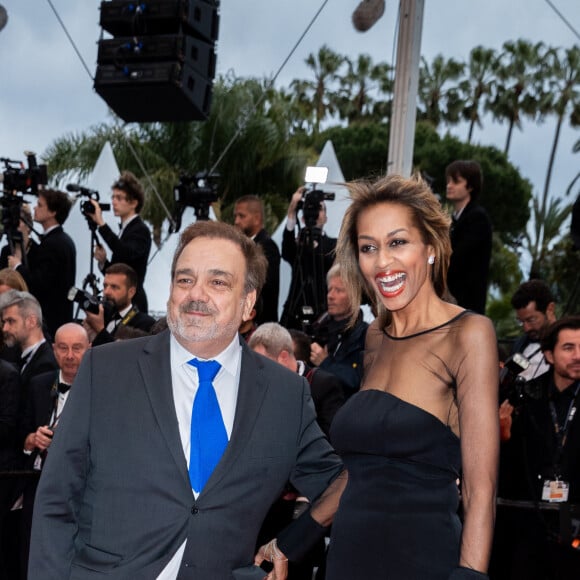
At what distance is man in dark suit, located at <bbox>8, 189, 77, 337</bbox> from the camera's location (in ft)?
24.6

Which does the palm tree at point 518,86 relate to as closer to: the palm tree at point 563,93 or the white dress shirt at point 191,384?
the palm tree at point 563,93

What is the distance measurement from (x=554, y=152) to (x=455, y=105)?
5.29m

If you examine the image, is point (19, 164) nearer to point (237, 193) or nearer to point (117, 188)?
point (117, 188)

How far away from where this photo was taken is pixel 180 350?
277cm

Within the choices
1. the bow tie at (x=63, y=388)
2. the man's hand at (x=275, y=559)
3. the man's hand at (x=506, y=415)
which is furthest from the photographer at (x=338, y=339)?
the man's hand at (x=275, y=559)

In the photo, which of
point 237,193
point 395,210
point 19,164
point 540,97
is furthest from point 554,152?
point 395,210

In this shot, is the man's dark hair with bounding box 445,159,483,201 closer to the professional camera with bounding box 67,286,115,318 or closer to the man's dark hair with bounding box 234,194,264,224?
the man's dark hair with bounding box 234,194,264,224

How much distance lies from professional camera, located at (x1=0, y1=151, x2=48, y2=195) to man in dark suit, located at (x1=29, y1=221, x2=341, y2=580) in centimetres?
542

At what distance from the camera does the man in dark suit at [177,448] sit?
2.54 m

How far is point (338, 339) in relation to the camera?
6332mm

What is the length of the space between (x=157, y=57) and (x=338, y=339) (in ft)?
10.8

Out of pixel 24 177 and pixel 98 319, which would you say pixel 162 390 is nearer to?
pixel 98 319

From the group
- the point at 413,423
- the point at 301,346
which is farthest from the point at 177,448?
the point at 301,346

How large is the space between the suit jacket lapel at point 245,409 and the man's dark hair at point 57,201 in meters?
5.02
